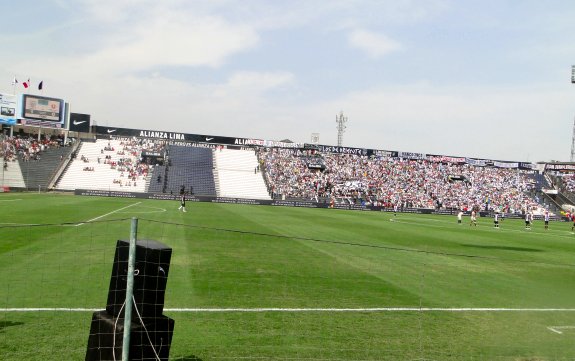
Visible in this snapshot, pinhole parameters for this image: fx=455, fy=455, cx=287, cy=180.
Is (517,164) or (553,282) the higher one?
(517,164)

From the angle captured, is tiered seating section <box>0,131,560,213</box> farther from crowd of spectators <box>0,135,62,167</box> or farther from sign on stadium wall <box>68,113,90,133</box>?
sign on stadium wall <box>68,113,90,133</box>

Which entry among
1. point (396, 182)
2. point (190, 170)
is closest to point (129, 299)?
point (190, 170)

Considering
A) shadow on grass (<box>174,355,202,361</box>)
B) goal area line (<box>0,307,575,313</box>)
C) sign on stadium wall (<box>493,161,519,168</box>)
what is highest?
sign on stadium wall (<box>493,161,519,168</box>)

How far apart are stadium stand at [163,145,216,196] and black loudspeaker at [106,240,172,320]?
187 ft

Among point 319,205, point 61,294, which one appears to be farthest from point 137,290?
point 319,205

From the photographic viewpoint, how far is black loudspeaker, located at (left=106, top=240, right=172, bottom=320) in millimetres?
4988

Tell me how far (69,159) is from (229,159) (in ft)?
78.9

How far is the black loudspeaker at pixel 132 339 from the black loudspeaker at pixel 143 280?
91mm

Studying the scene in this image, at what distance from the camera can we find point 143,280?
5.00m

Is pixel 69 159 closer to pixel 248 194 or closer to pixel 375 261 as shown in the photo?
pixel 248 194

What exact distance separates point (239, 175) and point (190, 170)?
756cm

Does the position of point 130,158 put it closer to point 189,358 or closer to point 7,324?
point 7,324

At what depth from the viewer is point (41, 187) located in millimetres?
56281

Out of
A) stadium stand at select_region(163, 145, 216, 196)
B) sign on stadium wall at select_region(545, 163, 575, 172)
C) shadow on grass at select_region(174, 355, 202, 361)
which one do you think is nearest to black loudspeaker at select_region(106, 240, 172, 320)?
shadow on grass at select_region(174, 355, 202, 361)
